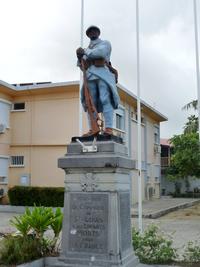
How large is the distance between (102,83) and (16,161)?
1689 centimetres

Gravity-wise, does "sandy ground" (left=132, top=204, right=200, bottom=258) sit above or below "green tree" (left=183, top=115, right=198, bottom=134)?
below

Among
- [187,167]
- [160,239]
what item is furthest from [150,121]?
[160,239]

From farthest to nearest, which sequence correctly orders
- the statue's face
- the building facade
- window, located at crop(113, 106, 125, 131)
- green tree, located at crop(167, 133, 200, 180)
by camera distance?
1. window, located at crop(113, 106, 125, 131)
2. green tree, located at crop(167, 133, 200, 180)
3. the building facade
4. the statue's face

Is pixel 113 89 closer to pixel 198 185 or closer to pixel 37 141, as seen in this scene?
pixel 37 141

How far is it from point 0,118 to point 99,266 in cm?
1705

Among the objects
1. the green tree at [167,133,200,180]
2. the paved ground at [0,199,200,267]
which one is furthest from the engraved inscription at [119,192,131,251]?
the green tree at [167,133,200,180]

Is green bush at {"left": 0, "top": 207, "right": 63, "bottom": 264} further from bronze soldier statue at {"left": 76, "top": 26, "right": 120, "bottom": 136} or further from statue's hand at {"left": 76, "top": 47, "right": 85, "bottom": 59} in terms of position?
statue's hand at {"left": 76, "top": 47, "right": 85, "bottom": 59}

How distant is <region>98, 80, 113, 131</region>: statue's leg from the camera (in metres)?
7.35

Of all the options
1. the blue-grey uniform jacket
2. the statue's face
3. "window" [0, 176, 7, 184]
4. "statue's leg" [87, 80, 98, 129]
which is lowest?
"window" [0, 176, 7, 184]

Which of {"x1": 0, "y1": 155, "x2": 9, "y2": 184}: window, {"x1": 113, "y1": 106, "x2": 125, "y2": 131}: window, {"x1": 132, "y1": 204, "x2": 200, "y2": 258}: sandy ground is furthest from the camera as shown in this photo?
{"x1": 113, "y1": 106, "x2": 125, "y2": 131}: window

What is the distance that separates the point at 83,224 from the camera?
6.79 metres

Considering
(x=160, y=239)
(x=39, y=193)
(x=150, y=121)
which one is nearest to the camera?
(x=160, y=239)

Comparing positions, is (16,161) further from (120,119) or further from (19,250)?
(19,250)

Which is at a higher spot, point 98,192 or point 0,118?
point 0,118
